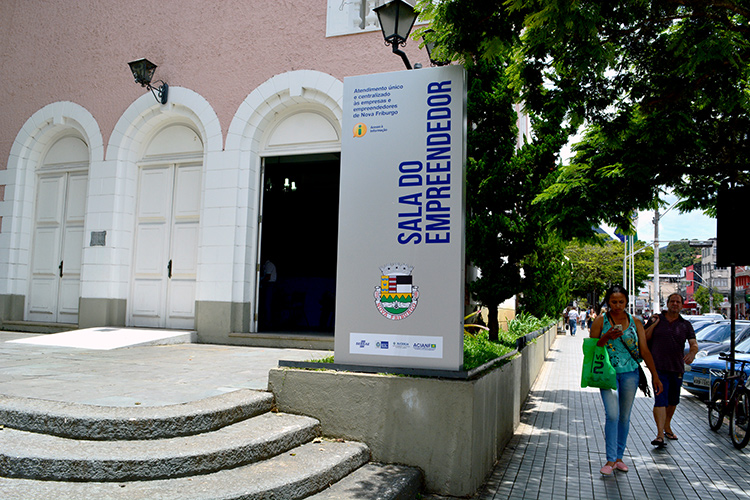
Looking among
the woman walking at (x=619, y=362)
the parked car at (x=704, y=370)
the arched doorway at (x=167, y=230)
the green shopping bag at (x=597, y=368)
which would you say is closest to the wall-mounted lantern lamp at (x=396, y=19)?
the woman walking at (x=619, y=362)

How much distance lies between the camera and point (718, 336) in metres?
13.2

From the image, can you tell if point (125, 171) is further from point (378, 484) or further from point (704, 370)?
point (704, 370)

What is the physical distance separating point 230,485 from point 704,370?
9.70 m

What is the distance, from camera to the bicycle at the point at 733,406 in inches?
274

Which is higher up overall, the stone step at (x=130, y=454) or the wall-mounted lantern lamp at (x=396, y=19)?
the wall-mounted lantern lamp at (x=396, y=19)

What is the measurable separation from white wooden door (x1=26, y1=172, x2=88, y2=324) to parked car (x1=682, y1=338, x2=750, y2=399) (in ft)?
42.2

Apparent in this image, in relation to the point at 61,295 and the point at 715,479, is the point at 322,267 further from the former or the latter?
the point at 715,479

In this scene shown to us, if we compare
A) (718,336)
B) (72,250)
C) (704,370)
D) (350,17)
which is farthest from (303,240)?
(718,336)

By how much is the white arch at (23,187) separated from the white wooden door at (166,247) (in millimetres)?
2501

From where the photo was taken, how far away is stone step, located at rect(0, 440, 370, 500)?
12.0 feet

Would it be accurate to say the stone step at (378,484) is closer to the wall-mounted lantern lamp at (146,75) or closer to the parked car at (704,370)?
the parked car at (704,370)

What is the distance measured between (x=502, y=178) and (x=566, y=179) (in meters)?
1.07

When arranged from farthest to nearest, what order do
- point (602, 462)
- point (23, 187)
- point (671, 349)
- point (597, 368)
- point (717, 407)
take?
point (23, 187) → point (717, 407) → point (671, 349) → point (602, 462) → point (597, 368)

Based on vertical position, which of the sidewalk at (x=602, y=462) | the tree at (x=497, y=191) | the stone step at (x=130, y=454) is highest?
the tree at (x=497, y=191)
